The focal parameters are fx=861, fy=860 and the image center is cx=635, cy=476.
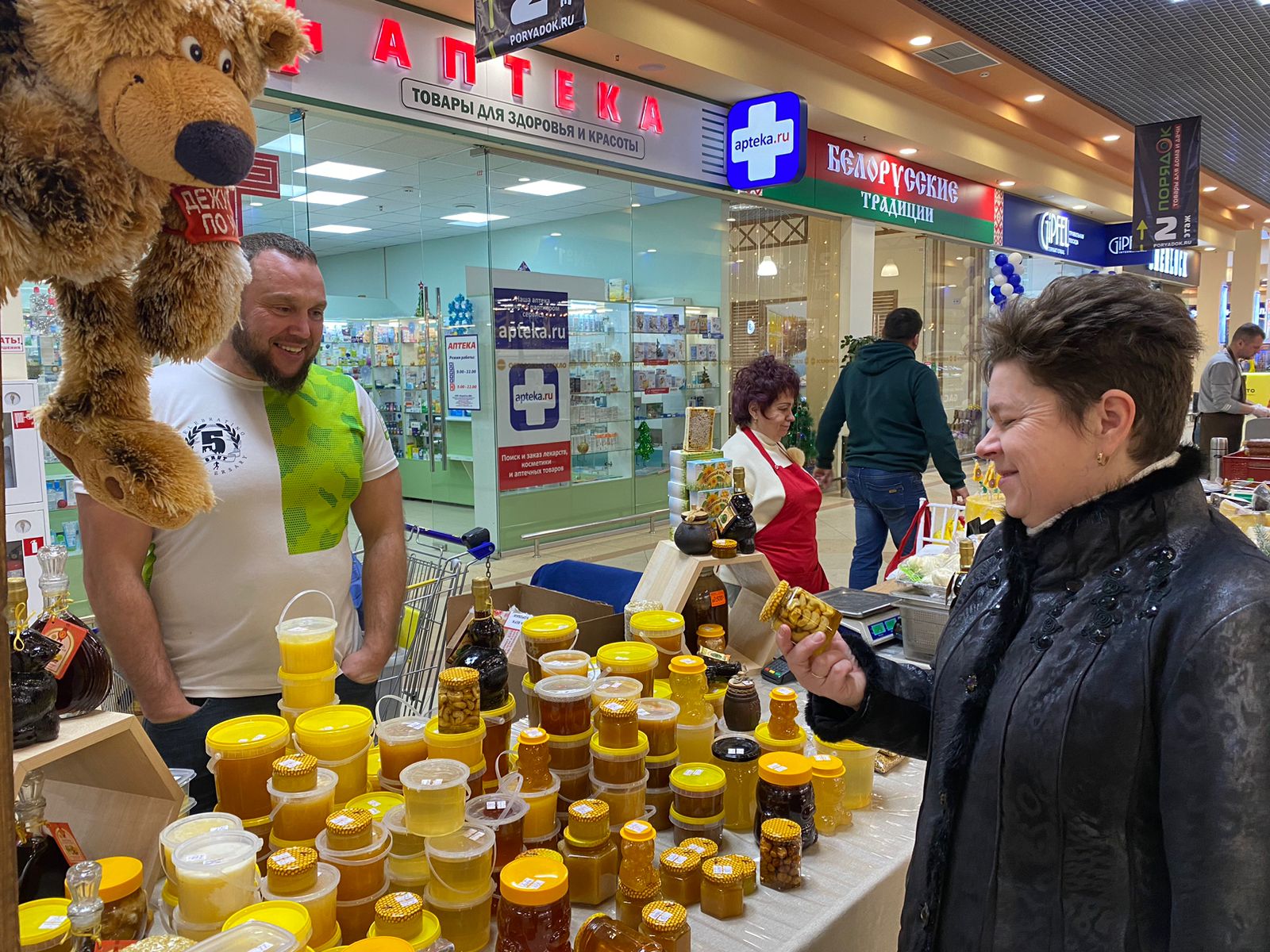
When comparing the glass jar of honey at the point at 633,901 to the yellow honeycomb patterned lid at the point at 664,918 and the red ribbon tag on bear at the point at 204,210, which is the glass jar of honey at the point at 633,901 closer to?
the yellow honeycomb patterned lid at the point at 664,918

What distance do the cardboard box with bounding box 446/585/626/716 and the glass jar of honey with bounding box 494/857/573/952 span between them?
846 millimetres

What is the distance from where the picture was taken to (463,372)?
7.28 m

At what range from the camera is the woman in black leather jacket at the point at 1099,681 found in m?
1.00

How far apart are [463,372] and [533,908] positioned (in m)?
6.41

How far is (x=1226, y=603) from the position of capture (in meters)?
1.03

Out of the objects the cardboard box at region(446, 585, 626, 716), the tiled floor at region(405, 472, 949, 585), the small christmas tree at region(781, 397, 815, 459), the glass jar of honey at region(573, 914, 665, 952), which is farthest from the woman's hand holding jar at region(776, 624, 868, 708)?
the small christmas tree at region(781, 397, 815, 459)

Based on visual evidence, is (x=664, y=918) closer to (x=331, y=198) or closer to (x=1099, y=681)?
(x=1099, y=681)

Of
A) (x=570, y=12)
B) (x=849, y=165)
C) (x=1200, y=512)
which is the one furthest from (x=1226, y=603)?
(x=849, y=165)

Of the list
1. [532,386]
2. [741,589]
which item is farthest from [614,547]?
[741,589]

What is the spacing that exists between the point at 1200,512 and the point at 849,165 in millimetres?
9248

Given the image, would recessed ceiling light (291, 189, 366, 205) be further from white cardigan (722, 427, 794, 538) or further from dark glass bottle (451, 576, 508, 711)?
dark glass bottle (451, 576, 508, 711)

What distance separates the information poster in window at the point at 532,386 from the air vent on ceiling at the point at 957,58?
4501 millimetres

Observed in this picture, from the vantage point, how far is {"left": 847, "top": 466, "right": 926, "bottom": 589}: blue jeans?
198 inches

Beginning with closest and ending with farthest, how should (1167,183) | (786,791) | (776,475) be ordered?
(786,791) → (776,475) → (1167,183)
